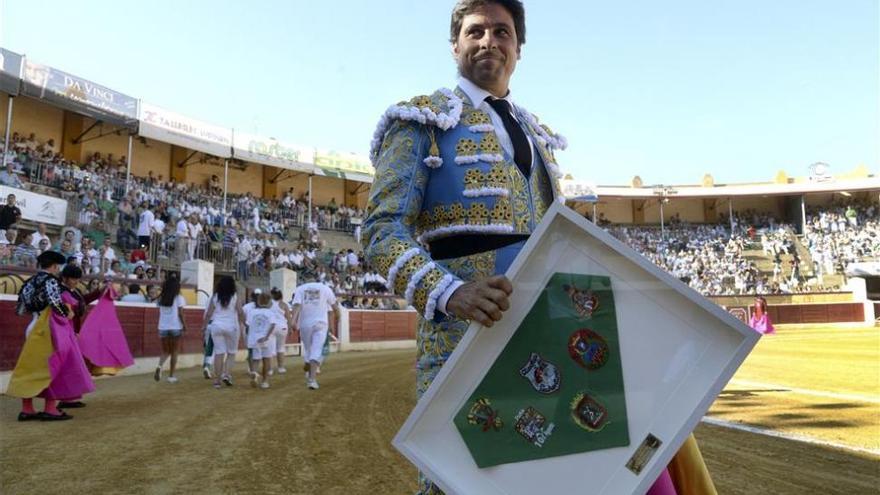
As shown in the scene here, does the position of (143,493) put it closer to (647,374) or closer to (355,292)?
(647,374)

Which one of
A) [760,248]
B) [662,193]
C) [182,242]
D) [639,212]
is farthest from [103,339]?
[639,212]

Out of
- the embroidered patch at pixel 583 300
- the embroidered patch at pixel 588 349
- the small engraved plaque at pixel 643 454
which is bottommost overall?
the small engraved plaque at pixel 643 454

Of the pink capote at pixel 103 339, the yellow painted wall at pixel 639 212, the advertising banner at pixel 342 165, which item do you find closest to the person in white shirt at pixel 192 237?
the pink capote at pixel 103 339

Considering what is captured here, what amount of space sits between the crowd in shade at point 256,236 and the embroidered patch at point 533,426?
6.15 ft

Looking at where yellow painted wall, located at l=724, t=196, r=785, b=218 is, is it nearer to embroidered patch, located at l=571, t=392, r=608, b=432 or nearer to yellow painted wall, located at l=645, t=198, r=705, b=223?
yellow painted wall, located at l=645, t=198, r=705, b=223

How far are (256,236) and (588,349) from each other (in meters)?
18.5

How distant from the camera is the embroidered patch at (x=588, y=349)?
93 cm

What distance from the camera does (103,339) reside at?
268 inches

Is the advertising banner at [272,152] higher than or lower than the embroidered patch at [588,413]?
higher

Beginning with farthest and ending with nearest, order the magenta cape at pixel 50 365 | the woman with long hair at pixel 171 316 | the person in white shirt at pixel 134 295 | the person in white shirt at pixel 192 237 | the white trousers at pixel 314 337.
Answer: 1. the person in white shirt at pixel 192 237
2. the person in white shirt at pixel 134 295
3. the woman with long hair at pixel 171 316
4. the white trousers at pixel 314 337
5. the magenta cape at pixel 50 365

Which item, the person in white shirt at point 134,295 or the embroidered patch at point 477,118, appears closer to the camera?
the embroidered patch at point 477,118

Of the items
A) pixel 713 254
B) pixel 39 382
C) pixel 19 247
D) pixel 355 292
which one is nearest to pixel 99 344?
pixel 39 382

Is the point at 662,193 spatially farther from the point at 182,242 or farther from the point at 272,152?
the point at 182,242

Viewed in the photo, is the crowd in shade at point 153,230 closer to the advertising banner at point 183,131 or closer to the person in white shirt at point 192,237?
the person in white shirt at point 192,237
